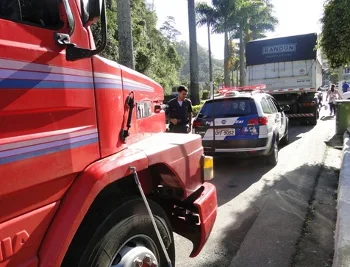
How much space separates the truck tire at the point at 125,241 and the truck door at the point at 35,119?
318 millimetres

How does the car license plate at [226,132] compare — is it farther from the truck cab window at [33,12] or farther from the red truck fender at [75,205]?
the truck cab window at [33,12]

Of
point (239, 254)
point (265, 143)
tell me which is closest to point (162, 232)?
point (239, 254)

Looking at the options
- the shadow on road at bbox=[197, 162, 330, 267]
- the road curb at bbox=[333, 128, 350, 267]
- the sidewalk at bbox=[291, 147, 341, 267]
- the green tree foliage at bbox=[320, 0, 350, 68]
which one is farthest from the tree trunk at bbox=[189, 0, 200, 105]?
the road curb at bbox=[333, 128, 350, 267]

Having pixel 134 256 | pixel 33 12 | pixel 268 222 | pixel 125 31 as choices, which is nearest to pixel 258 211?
pixel 268 222

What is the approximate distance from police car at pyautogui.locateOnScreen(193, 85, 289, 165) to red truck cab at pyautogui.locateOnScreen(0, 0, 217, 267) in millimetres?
4463

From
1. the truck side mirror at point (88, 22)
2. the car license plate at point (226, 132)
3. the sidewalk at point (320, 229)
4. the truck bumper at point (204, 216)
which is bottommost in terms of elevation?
the sidewalk at point (320, 229)

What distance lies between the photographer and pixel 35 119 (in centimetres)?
158

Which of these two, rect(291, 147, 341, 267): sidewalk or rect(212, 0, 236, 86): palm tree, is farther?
rect(212, 0, 236, 86): palm tree

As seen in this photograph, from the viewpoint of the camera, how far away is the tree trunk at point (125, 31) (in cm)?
927

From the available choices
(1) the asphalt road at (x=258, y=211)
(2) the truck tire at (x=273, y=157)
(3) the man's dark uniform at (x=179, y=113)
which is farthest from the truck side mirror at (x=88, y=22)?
(2) the truck tire at (x=273, y=157)

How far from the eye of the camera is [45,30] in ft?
5.44

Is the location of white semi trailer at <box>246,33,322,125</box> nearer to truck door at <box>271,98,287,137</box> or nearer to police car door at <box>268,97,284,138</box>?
truck door at <box>271,98,287,137</box>

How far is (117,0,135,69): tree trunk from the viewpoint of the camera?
30.4ft

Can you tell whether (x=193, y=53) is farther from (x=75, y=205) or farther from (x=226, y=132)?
(x=75, y=205)
